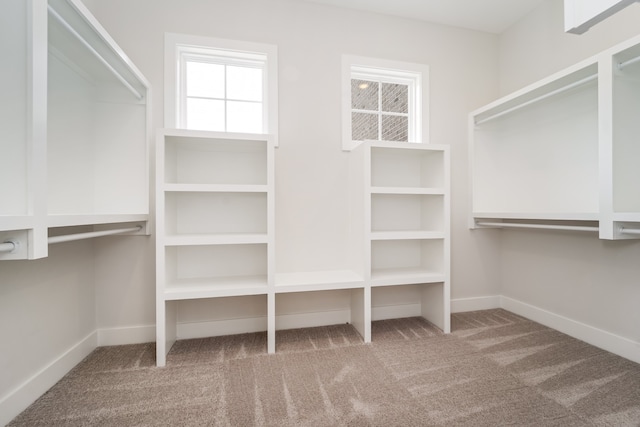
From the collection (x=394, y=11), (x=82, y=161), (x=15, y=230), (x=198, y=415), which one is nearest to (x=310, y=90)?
(x=394, y=11)

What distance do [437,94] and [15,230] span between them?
3.00 metres

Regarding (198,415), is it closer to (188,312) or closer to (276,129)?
(188,312)

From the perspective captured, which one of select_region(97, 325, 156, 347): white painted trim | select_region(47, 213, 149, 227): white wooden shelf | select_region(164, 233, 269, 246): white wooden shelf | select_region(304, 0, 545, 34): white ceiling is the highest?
select_region(304, 0, 545, 34): white ceiling

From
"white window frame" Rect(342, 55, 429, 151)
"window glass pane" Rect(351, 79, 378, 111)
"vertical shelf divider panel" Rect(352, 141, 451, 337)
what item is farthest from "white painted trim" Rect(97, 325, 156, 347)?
"window glass pane" Rect(351, 79, 378, 111)

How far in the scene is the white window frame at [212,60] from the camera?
7.00ft

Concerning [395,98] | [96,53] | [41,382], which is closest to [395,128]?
[395,98]

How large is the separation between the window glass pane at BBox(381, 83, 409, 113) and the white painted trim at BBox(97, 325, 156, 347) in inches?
105

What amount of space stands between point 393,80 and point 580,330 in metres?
2.50

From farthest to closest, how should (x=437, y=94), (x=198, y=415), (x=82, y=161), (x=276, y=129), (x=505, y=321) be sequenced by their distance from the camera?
(x=437, y=94) → (x=505, y=321) → (x=276, y=129) → (x=82, y=161) → (x=198, y=415)

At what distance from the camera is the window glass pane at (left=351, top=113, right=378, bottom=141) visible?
100.0 inches

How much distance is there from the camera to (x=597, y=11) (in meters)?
0.46

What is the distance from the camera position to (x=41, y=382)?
1.50 meters

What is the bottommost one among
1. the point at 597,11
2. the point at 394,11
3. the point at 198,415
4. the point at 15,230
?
the point at 198,415

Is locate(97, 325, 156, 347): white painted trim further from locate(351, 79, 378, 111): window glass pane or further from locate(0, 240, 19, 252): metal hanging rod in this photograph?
locate(351, 79, 378, 111): window glass pane
